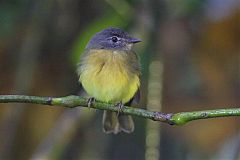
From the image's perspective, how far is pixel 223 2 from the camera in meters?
4.08

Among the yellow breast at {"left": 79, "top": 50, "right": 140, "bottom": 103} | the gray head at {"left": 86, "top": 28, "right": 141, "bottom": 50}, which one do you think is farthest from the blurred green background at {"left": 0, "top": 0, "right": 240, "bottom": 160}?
the yellow breast at {"left": 79, "top": 50, "right": 140, "bottom": 103}

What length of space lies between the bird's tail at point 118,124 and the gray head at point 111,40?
434mm

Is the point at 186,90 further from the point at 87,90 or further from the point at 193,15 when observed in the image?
the point at 87,90

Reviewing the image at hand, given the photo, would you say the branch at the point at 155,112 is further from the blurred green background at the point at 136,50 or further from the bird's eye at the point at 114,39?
the bird's eye at the point at 114,39

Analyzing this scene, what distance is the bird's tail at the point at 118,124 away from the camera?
155 inches

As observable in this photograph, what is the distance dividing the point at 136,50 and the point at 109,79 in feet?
1.65

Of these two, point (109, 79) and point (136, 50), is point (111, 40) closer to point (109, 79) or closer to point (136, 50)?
point (136, 50)

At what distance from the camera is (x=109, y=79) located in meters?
3.79

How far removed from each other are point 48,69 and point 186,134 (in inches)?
40.1

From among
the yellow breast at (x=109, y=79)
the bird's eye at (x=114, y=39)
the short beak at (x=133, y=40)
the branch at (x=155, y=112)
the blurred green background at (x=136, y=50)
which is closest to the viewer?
the branch at (x=155, y=112)

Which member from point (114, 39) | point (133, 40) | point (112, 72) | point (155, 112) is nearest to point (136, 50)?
point (114, 39)

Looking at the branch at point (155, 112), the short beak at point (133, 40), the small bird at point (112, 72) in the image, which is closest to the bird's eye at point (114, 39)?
the small bird at point (112, 72)

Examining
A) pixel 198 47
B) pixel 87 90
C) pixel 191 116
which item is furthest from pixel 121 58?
pixel 191 116

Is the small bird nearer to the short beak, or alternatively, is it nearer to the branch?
the short beak
